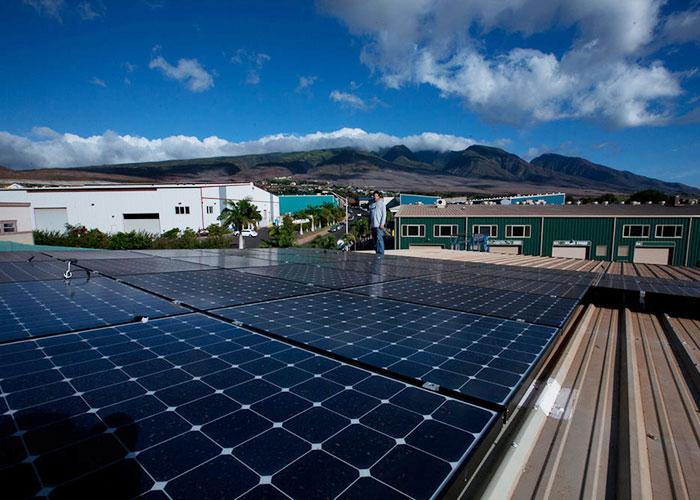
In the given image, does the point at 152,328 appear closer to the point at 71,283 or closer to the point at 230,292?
the point at 230,292

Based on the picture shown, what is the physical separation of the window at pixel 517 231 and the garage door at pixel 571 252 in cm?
320

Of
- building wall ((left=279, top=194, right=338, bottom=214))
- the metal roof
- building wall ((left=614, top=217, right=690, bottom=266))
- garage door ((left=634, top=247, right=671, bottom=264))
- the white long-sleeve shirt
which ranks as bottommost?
garage door ((left=634, top=247, right=671, bottom=264))

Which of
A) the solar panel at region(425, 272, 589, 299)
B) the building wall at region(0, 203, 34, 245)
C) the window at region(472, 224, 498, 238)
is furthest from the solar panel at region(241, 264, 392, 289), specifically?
the window at region(472, 224, 498, 238)

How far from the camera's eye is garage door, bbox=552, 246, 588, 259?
3691cm

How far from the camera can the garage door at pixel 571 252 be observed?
121 feet

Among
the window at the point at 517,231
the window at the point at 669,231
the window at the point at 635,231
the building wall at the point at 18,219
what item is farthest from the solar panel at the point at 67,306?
the window at the point at 669,231

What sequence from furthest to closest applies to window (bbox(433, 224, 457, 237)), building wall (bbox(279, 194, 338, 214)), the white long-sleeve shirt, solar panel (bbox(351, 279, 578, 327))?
building wall (bbox(279, 194, 338, 214))
window (bbox(433, 224, 457, 237))
the white long-sleeve shirt
solar panel (bbox(351, 279, 578, 327))

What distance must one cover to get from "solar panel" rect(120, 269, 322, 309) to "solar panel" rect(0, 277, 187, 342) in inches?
A: 14.5

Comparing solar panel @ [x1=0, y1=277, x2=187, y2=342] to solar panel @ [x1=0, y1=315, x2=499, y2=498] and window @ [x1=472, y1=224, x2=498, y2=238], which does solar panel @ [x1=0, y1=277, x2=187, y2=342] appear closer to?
solar panel @ [x1=0, y1=315, x2=499, y2=498]

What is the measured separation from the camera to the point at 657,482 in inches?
98.6

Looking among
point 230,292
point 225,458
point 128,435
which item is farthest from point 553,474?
point 230,292

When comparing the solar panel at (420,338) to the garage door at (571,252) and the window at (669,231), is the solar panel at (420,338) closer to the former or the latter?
the garage door at (571,252)

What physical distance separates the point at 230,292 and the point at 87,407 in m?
3.87

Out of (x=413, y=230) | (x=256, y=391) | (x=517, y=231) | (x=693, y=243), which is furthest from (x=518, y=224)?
(x=256, y=391)
